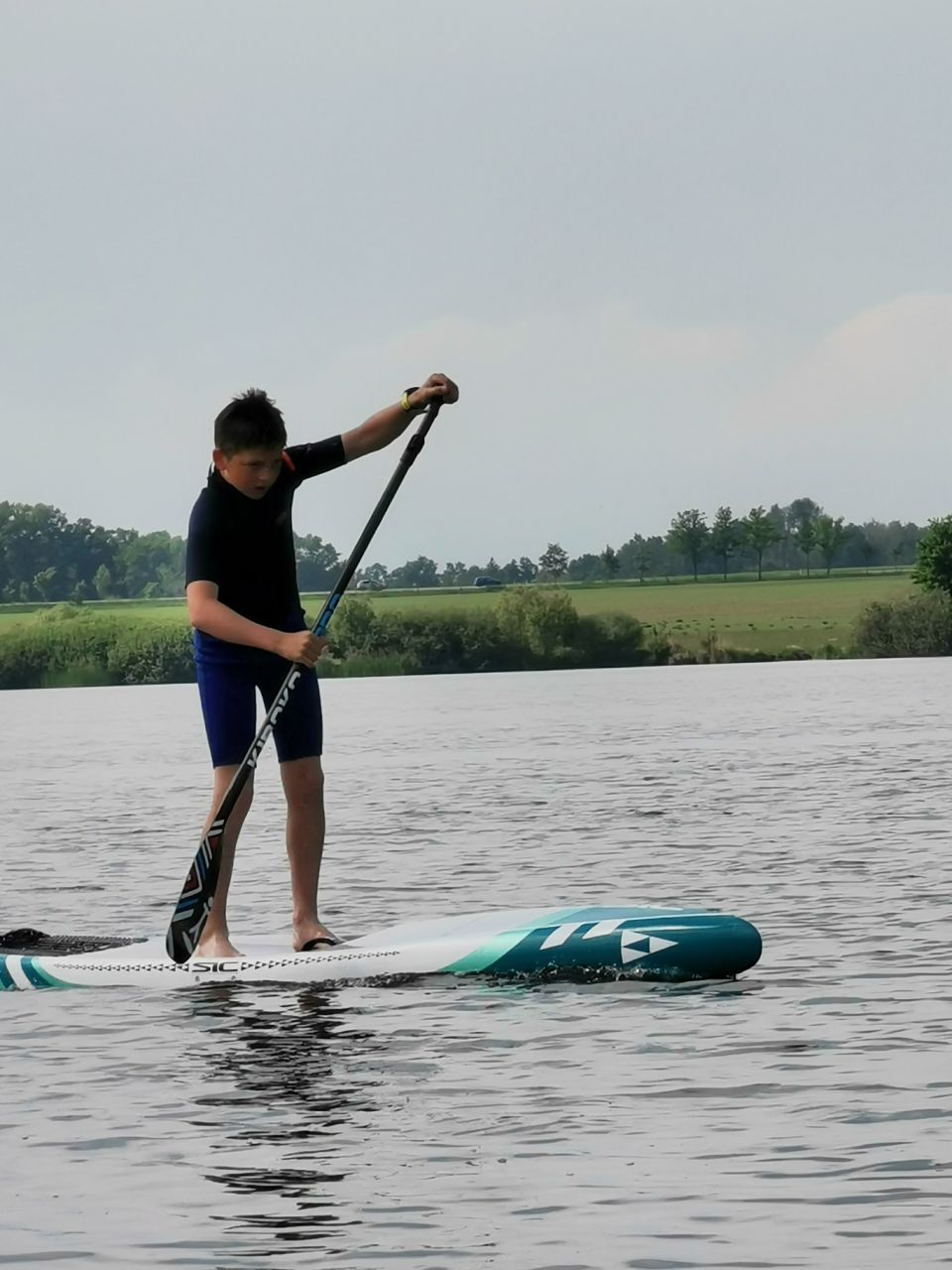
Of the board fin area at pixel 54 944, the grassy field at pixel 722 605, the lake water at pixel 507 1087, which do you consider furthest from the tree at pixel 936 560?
the board fin area at pixel 54 944

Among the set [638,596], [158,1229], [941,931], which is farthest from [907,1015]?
[638,596]

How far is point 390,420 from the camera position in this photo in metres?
10.1

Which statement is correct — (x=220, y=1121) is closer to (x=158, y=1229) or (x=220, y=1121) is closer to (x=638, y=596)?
(x=158, y=1229)

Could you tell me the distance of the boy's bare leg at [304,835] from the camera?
10.1m

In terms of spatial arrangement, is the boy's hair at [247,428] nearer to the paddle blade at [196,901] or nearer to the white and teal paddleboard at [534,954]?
the paddle blade at [196,901]

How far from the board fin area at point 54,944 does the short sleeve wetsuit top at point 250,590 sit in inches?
51.8

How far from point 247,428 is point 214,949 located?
2331 millimetres

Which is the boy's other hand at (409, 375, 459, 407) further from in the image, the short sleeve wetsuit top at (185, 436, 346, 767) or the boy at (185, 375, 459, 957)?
the short sleeve wetsuit top at (185, 436, 346, 767)

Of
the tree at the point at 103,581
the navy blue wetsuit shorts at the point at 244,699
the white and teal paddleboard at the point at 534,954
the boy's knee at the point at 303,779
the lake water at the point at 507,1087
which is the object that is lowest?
the lake water at the point at 507,1087

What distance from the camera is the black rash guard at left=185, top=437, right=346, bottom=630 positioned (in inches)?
386

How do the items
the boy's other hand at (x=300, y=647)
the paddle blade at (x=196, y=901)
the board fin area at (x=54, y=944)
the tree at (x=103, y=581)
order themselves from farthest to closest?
the tree at (x=103, y=581) → the board fin area at (x=54, y=944) → the paddle blade at (x=196, y=901) → the boy's other hand at (x=300, y=647)

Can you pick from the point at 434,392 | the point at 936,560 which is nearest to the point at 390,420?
the point at 434,392

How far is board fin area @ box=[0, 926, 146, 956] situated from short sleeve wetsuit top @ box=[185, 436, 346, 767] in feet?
4.32

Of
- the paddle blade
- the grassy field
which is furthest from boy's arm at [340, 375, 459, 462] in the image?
the grassy field
